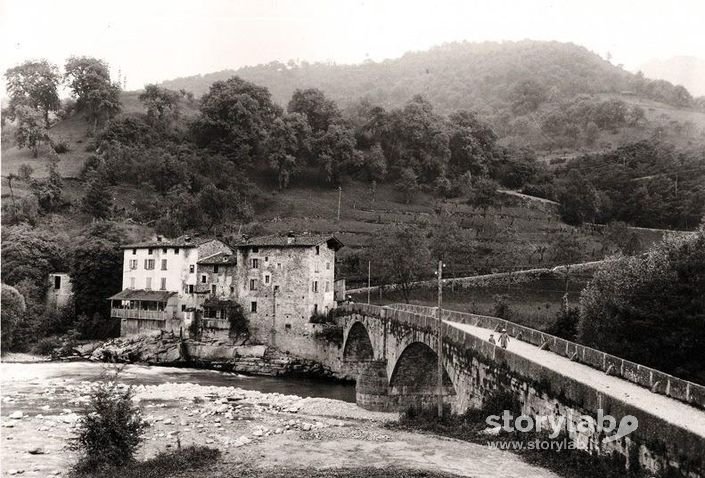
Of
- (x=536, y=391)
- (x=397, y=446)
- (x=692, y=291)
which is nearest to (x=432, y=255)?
(x=692, y=291)

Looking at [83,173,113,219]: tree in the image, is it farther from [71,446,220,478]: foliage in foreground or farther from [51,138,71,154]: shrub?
[71,446,220,478]: foliage in foreground

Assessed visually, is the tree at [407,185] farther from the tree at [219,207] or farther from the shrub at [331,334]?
the shrub at [331,334]

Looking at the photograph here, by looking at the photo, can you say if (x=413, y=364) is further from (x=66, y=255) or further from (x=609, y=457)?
(x=66, y=255)

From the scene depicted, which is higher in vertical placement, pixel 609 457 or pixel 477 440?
pixel 609 457

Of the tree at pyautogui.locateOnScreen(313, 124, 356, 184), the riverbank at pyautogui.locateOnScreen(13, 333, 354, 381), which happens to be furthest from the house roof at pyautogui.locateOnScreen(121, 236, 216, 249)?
the tree at pyautogui.locateOnScreen(313, 124, 356, 184)

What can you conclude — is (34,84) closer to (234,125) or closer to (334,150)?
(234,125)

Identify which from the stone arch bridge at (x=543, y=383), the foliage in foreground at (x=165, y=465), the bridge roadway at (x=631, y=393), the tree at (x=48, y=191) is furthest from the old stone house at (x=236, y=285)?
the bridge roadway at (x=631, y=393)

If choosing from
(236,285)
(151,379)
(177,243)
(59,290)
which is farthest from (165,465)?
(59,290)
